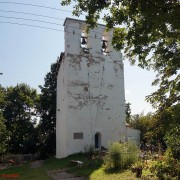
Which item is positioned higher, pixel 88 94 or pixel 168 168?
pixel 88 94

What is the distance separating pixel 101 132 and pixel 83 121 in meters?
2.17

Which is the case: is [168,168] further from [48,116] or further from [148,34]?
[48,116]

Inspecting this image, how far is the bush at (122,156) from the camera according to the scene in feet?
48.5

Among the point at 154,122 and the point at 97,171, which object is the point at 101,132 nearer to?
the point at 97,171

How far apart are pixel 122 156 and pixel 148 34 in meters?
8.39

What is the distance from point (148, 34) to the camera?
25.8ft

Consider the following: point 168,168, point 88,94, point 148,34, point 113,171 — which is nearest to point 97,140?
point 88,94

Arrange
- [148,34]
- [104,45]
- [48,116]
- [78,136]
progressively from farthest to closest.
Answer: [48,116], [104,45], [78,136], [148,34]

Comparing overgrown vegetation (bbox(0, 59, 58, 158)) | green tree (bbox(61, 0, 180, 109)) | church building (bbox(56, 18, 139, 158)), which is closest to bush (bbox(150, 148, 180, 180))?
green tree (bbox(61, 0, 180, 109))

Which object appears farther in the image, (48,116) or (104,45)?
(48,116)

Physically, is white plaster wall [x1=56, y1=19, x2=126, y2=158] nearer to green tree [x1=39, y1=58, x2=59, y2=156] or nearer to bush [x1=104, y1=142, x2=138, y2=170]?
green tree [x1=39, y1=58, x2=59, y2=156]

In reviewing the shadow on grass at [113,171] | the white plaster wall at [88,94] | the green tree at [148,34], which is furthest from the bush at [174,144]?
the white plaster wall at [88,94]

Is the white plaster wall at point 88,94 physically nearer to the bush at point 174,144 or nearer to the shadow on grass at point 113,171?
the shadow on grass at point 113,171

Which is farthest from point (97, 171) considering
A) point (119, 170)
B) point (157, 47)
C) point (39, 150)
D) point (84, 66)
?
point (39, 150)
